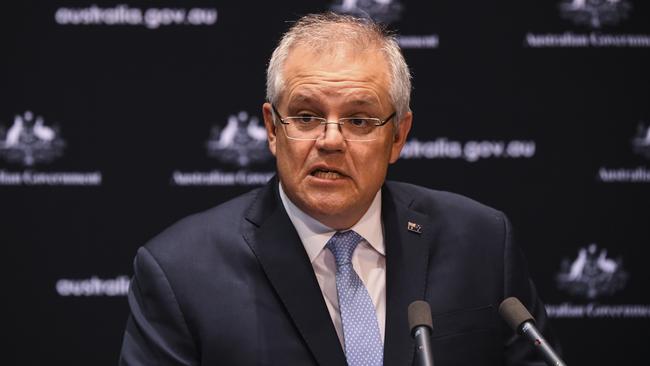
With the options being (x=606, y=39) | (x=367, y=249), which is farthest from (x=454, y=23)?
(x=367, y=249)

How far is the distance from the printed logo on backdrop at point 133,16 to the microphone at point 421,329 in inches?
104

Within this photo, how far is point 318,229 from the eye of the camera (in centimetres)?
275

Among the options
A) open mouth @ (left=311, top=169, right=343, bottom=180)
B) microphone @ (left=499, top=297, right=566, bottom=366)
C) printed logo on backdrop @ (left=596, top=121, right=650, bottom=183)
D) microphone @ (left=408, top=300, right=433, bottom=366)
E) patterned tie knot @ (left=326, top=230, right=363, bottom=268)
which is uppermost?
open mouth @ (left=311, top=169, right=343, bottom=180)

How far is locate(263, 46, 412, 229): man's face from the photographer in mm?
2576

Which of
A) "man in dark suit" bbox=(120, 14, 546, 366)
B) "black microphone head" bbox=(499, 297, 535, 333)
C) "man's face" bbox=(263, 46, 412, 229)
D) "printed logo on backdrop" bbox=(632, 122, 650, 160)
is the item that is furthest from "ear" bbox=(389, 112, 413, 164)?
"printed logo on backdrop" bbox=(632, 122, 650, 160)

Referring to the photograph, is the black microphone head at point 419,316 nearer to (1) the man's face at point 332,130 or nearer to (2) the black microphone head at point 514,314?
(2) the black microphone head at point 514,314

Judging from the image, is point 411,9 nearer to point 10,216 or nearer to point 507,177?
point 507,177

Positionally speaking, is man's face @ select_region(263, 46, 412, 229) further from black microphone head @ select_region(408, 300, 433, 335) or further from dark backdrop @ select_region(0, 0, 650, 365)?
dark backdrop @ select_region(0, 0, 650, 365)

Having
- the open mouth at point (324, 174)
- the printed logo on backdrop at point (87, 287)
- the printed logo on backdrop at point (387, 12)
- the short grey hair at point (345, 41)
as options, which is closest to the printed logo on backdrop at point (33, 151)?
the printed logo on backdrop at point (87, 287)

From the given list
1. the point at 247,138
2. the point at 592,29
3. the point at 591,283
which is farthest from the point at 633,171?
the point at 247,138

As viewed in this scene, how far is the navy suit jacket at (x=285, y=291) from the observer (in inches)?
102

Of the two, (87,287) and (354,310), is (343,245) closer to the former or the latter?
Answer: (354,310)

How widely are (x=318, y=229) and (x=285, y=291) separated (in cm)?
23

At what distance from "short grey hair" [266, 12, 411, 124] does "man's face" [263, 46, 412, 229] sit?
25 millimetres
